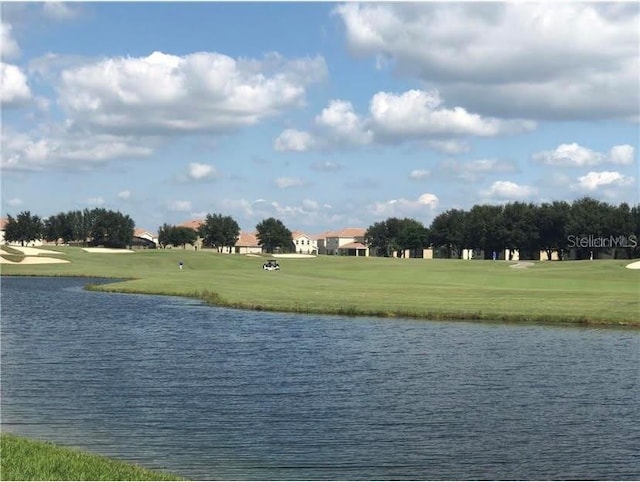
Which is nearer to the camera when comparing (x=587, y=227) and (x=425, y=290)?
(x=425, y=290)

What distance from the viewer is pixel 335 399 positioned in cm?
2461

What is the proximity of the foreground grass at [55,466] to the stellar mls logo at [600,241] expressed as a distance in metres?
136

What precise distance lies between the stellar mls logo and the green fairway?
32.4m

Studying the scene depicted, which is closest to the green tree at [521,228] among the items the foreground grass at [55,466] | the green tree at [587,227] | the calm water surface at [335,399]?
the green tree at [587,227]

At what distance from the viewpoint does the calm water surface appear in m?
18.3

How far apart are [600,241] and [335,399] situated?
12943 cm

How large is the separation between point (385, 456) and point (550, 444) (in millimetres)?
4210

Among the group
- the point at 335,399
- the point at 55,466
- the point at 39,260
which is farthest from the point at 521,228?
the point at 55,466

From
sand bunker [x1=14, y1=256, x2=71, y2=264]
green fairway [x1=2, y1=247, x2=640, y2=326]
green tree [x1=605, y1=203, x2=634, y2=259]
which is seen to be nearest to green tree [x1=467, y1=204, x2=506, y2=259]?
green tree [x1=605, y1=203, x2=634, y2=259]

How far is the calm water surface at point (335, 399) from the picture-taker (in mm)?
18328

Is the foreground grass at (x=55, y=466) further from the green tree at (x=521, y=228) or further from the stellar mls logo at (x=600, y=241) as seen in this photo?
the green tree at (x=521, y=228)

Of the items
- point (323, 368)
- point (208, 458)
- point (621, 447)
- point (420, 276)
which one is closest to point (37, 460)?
point (208, 458)

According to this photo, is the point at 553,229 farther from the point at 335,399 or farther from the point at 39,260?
the point at 335,399

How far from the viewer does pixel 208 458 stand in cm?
1820
